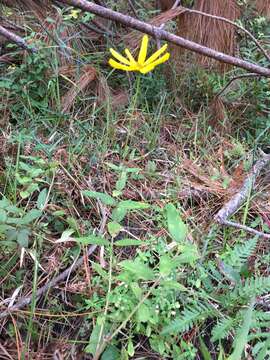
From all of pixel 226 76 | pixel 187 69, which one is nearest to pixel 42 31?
pixel 187 69

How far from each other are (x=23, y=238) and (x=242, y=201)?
0.66 metres

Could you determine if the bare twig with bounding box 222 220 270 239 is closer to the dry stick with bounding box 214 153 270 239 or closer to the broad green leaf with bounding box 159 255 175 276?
the dry stick with bounding box 214 153 270 239

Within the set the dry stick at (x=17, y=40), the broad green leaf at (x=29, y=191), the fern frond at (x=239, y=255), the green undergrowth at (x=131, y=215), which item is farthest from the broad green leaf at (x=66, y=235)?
the dry stick at (x=17, y=40)

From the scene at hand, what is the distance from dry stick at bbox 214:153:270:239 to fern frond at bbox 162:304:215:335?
0.29m

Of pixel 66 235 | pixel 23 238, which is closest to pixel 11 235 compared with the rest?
pixel 23 238

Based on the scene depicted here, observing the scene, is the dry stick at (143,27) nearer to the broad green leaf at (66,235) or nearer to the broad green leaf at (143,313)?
the broad green leaf at (66,235)

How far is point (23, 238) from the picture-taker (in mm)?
1044

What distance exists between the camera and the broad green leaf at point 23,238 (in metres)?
1.04

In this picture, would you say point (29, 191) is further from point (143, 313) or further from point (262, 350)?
point (262, 350)

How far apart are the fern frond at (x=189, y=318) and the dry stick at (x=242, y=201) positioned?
0.97 ft

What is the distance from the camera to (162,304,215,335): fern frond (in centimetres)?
93

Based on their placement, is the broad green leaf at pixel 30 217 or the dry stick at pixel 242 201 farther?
the dry stick at pixel 242 201

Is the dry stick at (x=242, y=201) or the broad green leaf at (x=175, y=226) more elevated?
the broad green leaf at (x=175, y=226)

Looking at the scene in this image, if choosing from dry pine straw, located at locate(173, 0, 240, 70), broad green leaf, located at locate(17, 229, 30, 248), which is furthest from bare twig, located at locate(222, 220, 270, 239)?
dry pine straw, located at locate(173, 0, 240, 70)
